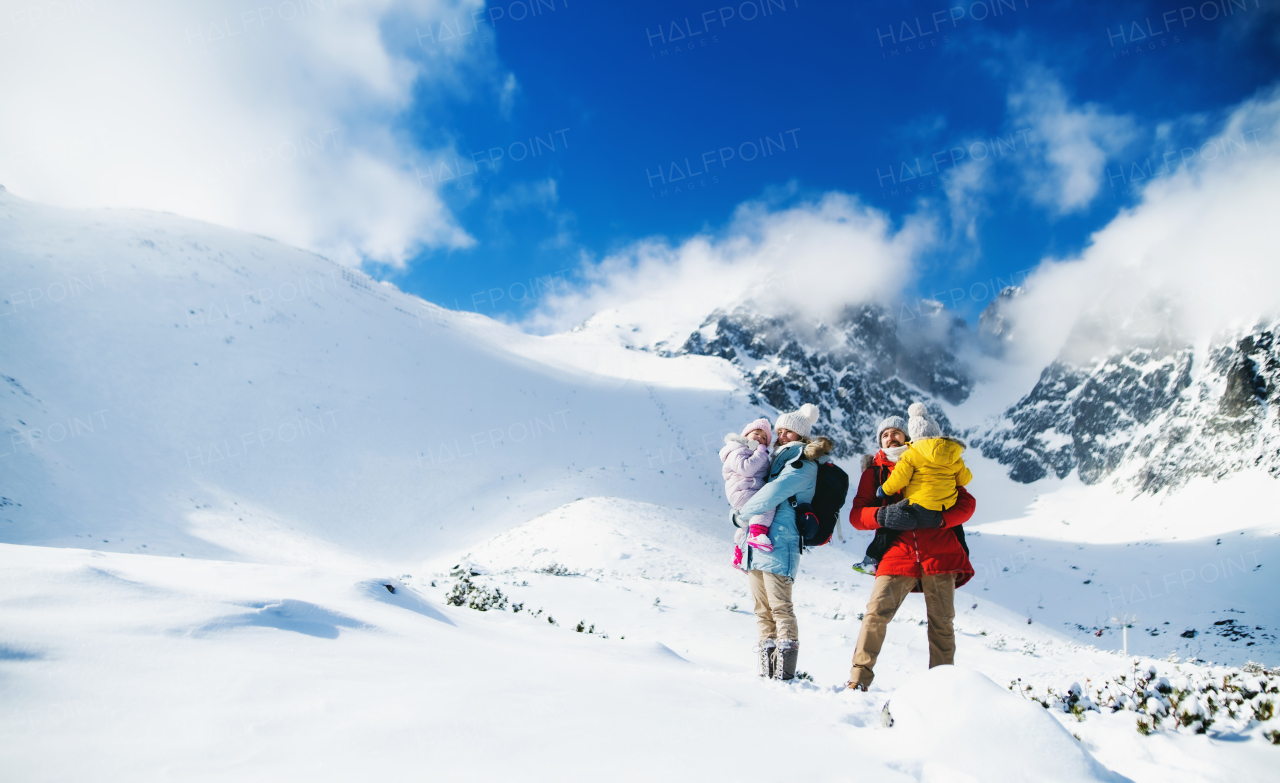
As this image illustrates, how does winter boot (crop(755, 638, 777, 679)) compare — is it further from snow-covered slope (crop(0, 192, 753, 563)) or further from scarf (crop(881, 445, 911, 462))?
snow-covered slope (crop(0, 192, 753, 563))

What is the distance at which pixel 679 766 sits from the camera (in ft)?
7.45

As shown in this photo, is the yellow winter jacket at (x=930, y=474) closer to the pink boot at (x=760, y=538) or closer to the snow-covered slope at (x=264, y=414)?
the pink boot at (x=760, y=538)

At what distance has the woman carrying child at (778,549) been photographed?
464cm

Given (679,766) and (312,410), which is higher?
(312,410)

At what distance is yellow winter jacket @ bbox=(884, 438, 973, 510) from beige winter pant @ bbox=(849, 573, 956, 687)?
2.26 ft

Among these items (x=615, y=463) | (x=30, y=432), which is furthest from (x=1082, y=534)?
(x=30, y=432)

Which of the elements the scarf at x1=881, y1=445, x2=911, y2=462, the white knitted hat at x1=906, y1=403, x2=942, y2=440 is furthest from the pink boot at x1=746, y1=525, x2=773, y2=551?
Result: the white knitted hat at x1=906, y1=403, x2=942, y2=440

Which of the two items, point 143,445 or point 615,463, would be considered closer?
point 143,445

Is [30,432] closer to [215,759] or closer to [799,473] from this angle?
[215,759]

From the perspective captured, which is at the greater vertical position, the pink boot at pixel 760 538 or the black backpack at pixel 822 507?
the black backpack at pixel 822 507

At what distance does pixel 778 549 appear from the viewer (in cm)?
475

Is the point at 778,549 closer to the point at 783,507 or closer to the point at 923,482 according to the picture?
the point at 783,507

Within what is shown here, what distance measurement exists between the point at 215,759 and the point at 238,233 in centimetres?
4154

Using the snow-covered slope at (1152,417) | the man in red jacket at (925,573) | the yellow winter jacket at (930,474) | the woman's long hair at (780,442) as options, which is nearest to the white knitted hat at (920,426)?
the yellow winter jacket at (930,474)
